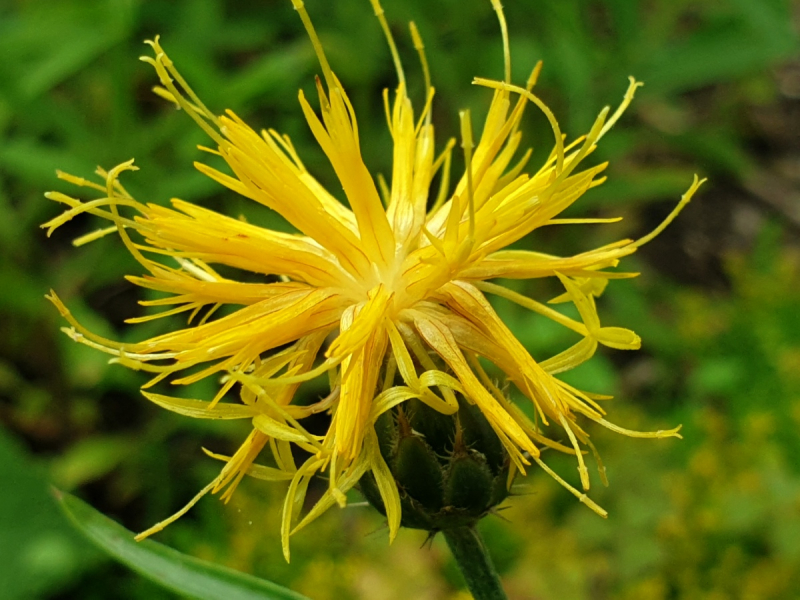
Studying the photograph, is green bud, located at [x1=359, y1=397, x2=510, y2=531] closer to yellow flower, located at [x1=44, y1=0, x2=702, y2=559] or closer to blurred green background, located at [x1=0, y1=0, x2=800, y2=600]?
yellow flower, located at [x1=44, y1=0, x2=702, y2=559]

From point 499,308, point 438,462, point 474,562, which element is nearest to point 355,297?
point 438,462

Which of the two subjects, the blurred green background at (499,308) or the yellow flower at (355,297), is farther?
the blurred green background at (499,308)

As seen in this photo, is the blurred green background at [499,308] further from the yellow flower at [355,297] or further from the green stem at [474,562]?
the yellow flower at [355,297]

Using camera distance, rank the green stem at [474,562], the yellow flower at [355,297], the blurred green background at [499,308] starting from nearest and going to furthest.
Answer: the yellow flower at [355,297], the green stem at [474,562], the blurred green background at [499,308]

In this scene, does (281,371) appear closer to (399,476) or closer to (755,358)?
(399,476)

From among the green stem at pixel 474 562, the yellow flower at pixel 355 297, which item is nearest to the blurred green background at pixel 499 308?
the green stem at pixel 474 562

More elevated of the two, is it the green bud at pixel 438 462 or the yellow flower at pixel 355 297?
the yellow flower at pixel 355 297

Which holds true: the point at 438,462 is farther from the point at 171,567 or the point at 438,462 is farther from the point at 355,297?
the point at 171,567

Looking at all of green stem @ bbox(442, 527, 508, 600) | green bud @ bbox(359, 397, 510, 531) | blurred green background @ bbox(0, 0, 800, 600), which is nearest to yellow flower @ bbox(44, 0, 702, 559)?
green bud @ bbox(359, 397, 510, 531)
